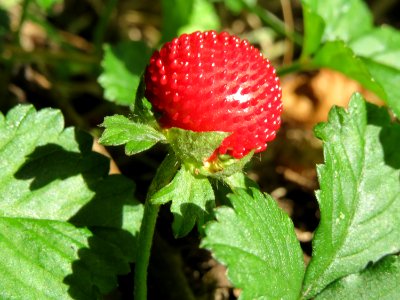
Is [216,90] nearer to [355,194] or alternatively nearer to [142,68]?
[355,194]

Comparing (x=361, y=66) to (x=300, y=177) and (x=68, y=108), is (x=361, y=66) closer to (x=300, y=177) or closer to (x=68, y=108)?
(x=300, y=177)

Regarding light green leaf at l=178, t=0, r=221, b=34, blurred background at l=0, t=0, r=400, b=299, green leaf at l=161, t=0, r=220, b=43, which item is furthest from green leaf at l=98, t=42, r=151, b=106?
light green leaf at l=178, t=0, r=221, b=34

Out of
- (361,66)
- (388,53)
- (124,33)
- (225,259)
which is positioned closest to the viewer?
(225,259)

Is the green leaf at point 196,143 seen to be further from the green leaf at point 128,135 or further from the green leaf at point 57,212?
the green leaf at point 57,212

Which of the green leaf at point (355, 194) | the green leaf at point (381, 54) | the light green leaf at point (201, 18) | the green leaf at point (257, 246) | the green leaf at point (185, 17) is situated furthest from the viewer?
the light green leaf at point (201, 18)

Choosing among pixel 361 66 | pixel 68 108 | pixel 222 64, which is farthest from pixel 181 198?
pixel 68 108

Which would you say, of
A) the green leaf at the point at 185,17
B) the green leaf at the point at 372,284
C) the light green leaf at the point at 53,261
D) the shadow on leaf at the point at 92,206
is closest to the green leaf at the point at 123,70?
the green leaf at the point at 185,17

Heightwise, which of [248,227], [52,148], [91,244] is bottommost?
[91,244]

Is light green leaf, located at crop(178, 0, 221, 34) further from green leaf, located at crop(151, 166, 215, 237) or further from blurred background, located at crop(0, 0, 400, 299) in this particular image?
green leaf, located at crop(151, 166, 215, 237)
